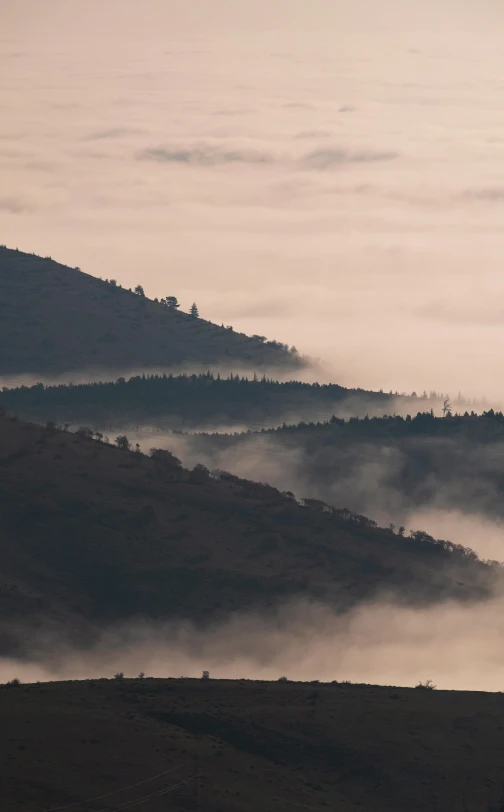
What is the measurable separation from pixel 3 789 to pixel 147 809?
505 inches

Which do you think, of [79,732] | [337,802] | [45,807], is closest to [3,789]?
[45,807]

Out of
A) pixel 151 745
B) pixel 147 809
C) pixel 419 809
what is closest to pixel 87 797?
pixel 147 809

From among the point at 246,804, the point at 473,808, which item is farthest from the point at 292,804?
the point at 473,808

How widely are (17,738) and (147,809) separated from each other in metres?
18.3

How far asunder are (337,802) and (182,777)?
662 inches

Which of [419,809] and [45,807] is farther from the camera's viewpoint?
[419,809]

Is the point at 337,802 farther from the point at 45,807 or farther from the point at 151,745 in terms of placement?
the point at 45,807

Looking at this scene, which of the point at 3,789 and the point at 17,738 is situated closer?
the point at 3,789

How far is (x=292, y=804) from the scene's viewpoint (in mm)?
191375

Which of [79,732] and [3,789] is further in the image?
[79,732]

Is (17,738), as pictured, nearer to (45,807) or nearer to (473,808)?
(45,807)

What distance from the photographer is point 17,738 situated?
194 meters

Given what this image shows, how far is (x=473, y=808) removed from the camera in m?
197

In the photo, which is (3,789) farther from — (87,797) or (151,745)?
(151,745)
